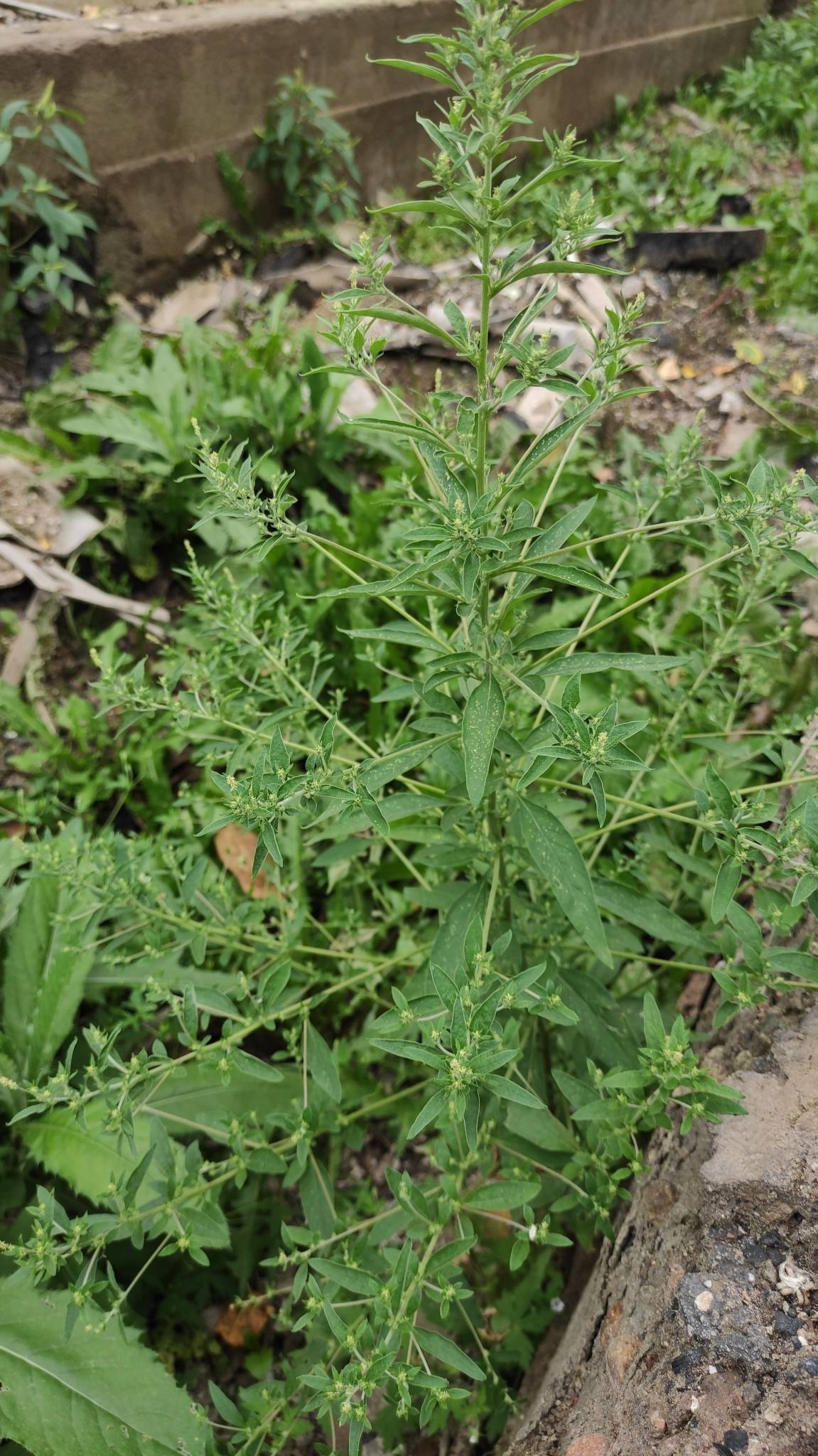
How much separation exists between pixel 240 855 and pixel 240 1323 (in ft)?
4.10

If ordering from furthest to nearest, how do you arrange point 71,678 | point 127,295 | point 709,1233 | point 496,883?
point 127,295 → point 71,678 → point 496,883 → point 709,1233

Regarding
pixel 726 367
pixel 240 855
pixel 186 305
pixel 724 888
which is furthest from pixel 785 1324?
pixel 186 305

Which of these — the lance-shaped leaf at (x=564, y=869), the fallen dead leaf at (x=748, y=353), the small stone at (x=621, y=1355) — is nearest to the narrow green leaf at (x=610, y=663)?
the lance-shaped leaf at (x=564, y=869)

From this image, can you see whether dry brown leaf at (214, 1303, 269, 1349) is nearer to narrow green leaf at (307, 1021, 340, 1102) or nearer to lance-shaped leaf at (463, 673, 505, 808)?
narrow green leaf at (307, 1021, 340, 1102)

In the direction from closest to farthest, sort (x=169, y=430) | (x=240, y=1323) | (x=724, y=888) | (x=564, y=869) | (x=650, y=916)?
(x=724, y=888) < (x=564, y=869) < (x=650, y=916) < (x=240, y=1323) < (x=169, y=430)

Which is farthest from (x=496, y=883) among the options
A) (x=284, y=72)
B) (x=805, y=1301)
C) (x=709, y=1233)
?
(x=284, y=72)

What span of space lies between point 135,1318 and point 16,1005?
0.84 metres

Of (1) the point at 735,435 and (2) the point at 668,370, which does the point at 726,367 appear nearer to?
(2) the point at 668,370

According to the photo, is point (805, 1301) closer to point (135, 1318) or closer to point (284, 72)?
point (135, 1318)

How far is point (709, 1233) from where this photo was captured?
146cm

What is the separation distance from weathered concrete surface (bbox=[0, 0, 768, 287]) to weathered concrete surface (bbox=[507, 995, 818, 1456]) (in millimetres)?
4431

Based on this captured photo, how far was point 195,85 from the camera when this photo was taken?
13.6 ft

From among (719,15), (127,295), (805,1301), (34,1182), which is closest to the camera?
(805,1301)

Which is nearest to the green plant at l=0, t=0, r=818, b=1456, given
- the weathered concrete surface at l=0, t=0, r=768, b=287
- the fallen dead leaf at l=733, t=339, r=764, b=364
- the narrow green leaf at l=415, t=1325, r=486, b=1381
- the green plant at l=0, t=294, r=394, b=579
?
the narrow green leaf at l=415, t=1325, r=486, b=1381
